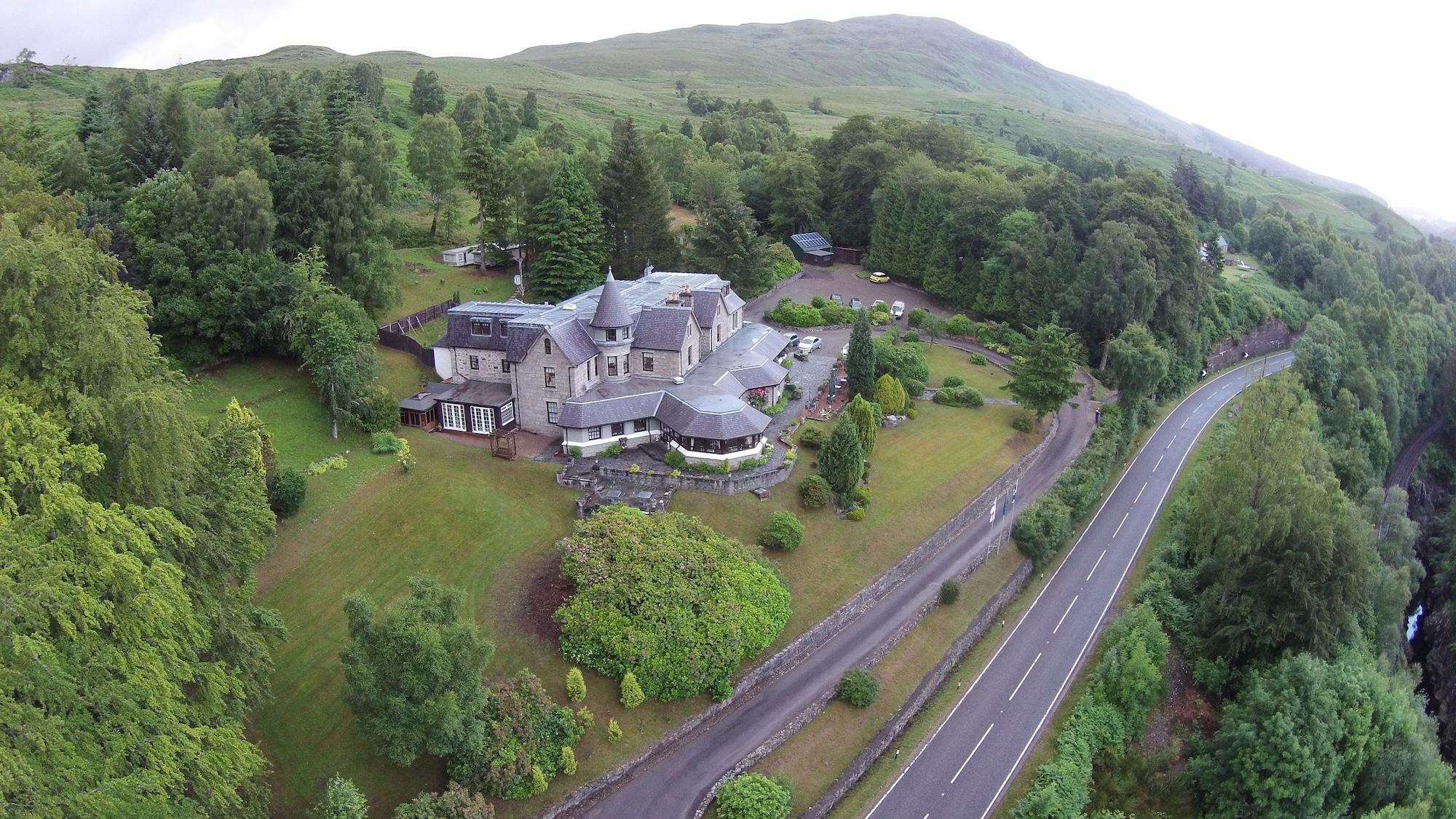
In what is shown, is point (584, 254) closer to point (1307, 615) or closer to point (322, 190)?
point (322, 190)

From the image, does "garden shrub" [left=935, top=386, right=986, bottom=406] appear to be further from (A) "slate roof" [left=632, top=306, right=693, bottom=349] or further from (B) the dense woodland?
(A) "slate roof" [left=632, top=306, right=693, bottom=349]

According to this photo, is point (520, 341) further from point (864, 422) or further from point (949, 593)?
point (949, 593)

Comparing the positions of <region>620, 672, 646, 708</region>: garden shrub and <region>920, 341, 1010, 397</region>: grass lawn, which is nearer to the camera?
<region>620, 672, 646, 708</region>: garden shrub

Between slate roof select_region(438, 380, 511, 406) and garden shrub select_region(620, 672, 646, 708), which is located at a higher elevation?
slate roof select_region(438, 380, 511, 406)

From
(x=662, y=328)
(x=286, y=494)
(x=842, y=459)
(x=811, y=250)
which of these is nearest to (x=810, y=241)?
(x=811, y=250)

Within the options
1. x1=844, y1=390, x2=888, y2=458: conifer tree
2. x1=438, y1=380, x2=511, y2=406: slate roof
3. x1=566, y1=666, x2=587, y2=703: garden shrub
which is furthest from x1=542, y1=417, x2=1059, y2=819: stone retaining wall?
x1=438, y1=380, x2=511, y2=406: slate roof

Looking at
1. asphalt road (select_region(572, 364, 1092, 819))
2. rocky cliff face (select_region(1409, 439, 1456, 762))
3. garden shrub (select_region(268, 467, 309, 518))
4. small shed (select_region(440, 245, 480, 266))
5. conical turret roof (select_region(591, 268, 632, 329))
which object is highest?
conical turret roof (select_region(591, 268, 632, 329))

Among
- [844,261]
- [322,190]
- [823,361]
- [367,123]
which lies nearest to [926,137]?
[844,261]

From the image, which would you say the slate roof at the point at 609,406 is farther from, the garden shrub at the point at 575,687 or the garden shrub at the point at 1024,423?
the garden shrub at the point at 1024,423
